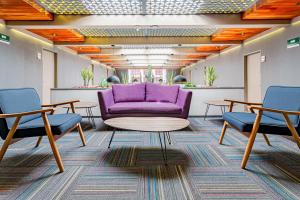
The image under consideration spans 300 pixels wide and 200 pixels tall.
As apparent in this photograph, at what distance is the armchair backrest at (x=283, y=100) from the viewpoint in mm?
2291

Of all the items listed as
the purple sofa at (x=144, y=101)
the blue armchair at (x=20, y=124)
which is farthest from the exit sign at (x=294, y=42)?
the blue armchair at (x=20, y=124)

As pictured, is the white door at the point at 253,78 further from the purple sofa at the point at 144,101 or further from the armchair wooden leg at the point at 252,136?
the armchair wooden leg at the point at 252,136

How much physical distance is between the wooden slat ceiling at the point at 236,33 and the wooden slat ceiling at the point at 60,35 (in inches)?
152

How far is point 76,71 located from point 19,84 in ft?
12.7

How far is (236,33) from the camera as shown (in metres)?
5.77

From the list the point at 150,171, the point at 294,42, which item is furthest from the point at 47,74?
the point at 294,42

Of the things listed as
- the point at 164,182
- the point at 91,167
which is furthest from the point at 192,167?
the point at 91,167

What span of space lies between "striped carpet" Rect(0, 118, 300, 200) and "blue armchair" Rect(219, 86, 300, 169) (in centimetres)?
27

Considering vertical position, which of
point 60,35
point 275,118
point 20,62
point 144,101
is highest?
point 60,35

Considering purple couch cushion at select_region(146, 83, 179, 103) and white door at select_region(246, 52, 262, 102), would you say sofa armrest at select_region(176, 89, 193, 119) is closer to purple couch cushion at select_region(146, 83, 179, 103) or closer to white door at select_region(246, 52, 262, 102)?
purple couch cushion at select_region(146, 83, 179, 103)

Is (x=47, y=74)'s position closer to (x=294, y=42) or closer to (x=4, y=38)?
(x=4, y=38)

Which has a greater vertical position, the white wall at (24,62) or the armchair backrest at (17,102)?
the white wall at (24,62)

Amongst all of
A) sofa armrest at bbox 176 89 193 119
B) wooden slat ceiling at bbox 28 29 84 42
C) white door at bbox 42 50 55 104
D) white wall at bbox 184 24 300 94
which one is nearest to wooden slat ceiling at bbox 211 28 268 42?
white wall at bbox 184 24 300 94

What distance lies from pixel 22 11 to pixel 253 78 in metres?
5.88
